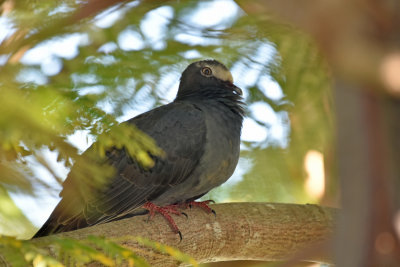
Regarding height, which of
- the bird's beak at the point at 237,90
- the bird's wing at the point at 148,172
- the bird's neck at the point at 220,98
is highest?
the bird's beak at the point at 237,90

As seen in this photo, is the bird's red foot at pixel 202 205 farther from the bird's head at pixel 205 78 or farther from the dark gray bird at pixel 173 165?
the bird's head at pixel 205 78

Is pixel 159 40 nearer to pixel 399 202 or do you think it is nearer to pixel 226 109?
pixel 226 109

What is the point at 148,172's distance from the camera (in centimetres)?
407

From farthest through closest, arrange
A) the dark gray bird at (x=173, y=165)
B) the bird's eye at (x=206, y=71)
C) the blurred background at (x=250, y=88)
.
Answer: the bird's eye at (x=206, y=71) < the dark gray bird at (x=173, y=165) < the blurred background at (x=250, y=88)

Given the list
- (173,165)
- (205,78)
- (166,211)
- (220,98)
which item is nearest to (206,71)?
(205,78)

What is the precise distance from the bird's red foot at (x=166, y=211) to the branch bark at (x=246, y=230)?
3cm

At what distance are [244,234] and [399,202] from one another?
9.47ft

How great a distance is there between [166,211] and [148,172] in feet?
1.23

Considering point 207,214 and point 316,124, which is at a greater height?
point 316,124

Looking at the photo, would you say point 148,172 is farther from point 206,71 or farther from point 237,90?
point 206,71

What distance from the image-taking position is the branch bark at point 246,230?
361 centimetres

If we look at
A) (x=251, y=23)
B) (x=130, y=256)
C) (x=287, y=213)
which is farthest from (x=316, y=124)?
(x=130, y=256)

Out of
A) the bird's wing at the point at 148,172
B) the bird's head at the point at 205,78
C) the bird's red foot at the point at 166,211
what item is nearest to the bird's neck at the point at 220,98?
the bird's head at the point at 205,78

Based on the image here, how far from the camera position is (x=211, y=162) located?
4055 millimetres
